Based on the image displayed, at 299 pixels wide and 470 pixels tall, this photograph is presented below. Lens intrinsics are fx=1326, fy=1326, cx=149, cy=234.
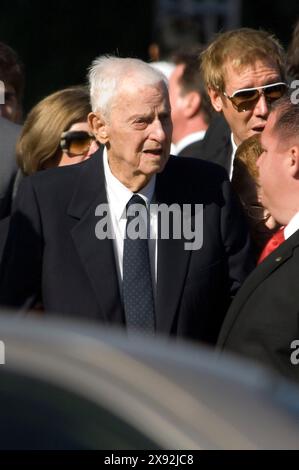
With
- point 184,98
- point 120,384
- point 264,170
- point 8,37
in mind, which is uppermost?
point 120,384

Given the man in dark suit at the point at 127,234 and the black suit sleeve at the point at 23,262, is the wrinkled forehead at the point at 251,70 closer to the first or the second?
the man in dark suit at the point at 127,234

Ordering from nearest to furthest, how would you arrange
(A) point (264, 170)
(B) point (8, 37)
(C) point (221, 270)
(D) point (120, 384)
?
(D) point (120, 384), (A) point (264, 170), (C) point (221, 270), (B) point (8, 37)

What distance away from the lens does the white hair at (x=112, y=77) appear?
5016mm

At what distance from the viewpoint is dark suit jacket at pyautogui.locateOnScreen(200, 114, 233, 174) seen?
603cm

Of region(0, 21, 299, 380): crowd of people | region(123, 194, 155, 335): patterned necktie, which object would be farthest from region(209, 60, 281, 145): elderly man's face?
region(123, 194, 155, 335): patterned necktie

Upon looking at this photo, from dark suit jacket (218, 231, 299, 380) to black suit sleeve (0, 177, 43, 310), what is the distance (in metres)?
0.83

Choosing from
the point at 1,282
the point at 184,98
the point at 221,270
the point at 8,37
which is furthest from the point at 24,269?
the point at 8,37

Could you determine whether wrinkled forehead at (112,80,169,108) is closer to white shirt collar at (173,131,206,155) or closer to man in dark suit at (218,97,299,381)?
man in dark suit at (218,97,299,381)

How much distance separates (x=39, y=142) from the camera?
20.1ft

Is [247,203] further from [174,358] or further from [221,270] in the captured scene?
[174,358]

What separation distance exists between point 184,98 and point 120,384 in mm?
5990

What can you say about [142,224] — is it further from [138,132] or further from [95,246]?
[138,132]

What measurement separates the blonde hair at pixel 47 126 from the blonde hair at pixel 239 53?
63 cm

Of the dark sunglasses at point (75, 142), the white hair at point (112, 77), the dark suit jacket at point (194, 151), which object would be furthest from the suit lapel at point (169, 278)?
the dark suit jacket at point (194, 151)
